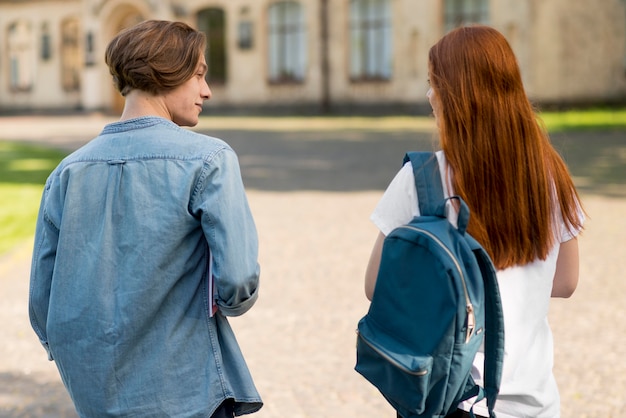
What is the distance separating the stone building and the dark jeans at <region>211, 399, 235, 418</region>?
83.0ft

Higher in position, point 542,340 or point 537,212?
point 537,212

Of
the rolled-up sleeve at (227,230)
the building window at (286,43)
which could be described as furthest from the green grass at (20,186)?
the building window at (286,43)

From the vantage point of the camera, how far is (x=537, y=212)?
2.18m

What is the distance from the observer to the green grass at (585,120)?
20.7 m

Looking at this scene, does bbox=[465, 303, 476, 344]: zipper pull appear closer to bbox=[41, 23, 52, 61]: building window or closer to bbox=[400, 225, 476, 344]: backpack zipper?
bbox=[400, 225, 476, 344]: backpack zipper

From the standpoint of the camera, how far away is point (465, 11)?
2836 centimetres

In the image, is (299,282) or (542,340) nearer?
(542,340)

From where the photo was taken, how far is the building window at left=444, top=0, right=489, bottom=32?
28.1 meters

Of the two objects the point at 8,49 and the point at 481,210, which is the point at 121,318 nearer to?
the point at 481,210

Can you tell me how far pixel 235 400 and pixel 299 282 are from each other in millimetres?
4773

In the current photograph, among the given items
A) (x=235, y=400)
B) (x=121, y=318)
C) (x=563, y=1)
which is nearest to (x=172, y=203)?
(x=121, y=318)

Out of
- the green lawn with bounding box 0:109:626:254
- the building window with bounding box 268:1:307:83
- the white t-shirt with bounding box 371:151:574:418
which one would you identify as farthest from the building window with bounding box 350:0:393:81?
the white t-shirt with bounding box 371:151:574:418

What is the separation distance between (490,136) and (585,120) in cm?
2164

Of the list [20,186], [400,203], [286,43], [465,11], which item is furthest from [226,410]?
[286,43]
